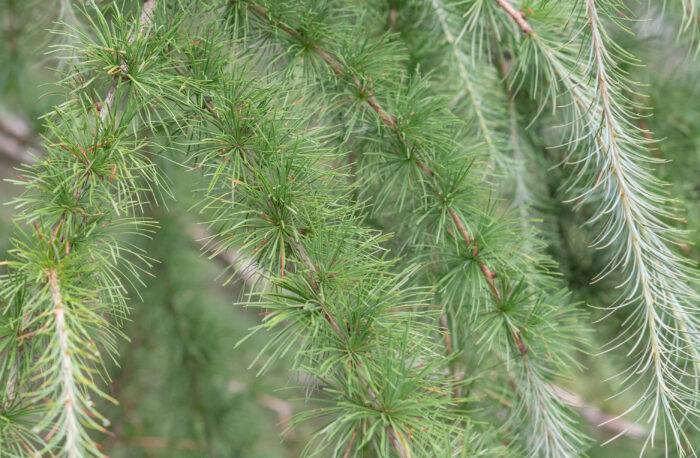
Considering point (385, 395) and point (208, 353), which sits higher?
point (385, 395)

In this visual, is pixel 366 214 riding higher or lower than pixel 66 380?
higher

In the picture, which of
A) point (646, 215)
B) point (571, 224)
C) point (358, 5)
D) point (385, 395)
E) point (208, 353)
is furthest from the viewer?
point (208, 353)

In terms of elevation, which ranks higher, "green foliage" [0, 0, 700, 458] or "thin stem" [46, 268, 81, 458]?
"green foliage" [0, 0, 700, 458]

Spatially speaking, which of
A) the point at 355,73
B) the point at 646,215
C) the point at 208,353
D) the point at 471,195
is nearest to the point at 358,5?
the point at 355,73

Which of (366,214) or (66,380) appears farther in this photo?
(366,214)

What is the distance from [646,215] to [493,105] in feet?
0.96

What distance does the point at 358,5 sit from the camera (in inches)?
27.9

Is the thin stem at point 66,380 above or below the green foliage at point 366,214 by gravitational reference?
below

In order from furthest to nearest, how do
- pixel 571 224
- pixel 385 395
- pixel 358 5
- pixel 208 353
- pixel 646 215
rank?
pixel 208 353 < pixel 571 224 < pixel 358 5 < pixel 646 215 < pixel 385 395

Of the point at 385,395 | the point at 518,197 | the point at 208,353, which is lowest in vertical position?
the point at 208,353

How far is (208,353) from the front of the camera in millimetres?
1327

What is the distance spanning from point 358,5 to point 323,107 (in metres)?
0.18

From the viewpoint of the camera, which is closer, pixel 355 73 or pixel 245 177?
pixel 245 177

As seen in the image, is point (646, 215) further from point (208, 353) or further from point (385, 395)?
point (208, 353)
